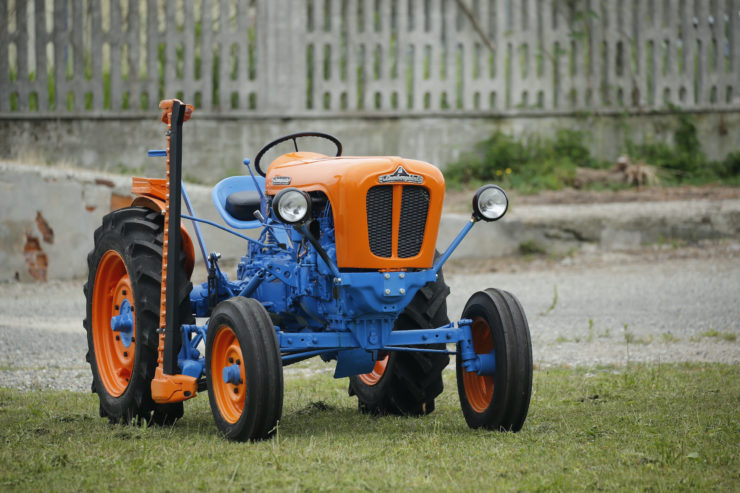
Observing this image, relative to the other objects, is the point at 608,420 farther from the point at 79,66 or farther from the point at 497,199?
the point at 79,66

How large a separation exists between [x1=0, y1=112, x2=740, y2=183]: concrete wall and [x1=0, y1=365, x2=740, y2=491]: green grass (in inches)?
310

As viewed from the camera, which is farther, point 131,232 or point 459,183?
point 459,183

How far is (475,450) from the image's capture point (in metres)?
4.48

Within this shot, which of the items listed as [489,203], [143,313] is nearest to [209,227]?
[143,313]

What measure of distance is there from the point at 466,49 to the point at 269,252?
30.1 ft

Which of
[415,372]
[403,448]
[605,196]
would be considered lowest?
[403,448]

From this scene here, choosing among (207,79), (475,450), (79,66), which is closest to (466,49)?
(207,79)

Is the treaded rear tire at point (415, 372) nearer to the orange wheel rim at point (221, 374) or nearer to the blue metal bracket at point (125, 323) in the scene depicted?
the orange wheel rim at point (221, 374)

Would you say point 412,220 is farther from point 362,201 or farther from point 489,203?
point 489,203

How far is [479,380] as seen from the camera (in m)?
5.30

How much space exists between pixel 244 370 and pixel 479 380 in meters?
1.35

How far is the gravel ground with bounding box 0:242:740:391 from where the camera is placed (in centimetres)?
764

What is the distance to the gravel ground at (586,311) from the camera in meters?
7.64

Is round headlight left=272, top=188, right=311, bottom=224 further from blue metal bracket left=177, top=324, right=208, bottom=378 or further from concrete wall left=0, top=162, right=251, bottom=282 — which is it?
concrete wall left=0, top=162, right=251, bottom=282
